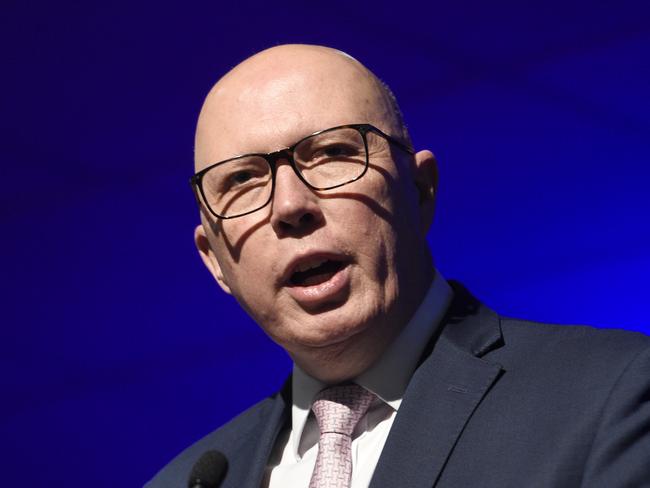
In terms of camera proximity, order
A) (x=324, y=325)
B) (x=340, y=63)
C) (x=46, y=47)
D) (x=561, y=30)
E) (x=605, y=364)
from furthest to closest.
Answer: (x=46, y=47) < (x=561, y=30) < (x=340, y=63) < (x=324, y=325) < (x=605, y=364)

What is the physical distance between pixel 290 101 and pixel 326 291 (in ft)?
1.11

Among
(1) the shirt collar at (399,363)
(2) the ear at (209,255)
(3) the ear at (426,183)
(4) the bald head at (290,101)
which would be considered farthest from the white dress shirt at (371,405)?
(4) the bald head at (290,101)

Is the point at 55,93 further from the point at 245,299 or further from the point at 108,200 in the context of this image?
the point at 245,299

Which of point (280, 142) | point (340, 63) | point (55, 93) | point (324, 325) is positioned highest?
point (55, 93)

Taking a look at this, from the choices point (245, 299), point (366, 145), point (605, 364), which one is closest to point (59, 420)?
point (245, 299)

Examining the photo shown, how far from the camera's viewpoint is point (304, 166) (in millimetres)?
1744

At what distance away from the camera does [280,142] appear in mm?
1748

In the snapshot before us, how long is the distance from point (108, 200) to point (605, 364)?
186 cm

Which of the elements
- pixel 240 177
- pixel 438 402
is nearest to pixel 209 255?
pixel 240 177

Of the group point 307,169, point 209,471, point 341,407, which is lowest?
point 209,471

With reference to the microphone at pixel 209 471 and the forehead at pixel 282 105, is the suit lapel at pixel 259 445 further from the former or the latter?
the forehead at pixel 282 105

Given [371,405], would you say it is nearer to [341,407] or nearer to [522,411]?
[341,407]

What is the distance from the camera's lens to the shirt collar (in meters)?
1.78

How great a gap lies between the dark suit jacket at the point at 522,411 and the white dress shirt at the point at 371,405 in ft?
0.11
